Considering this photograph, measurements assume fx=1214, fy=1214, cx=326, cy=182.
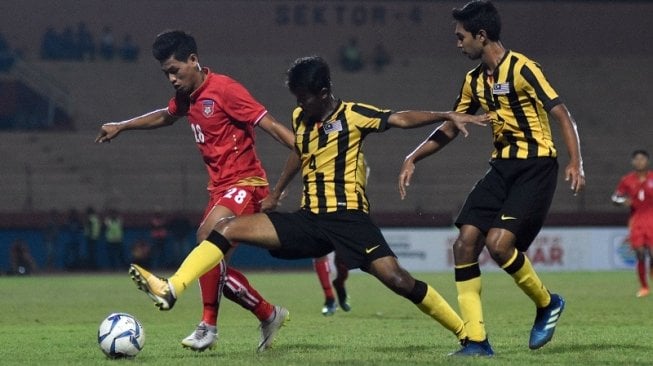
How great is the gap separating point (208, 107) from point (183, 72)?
1.02 ft

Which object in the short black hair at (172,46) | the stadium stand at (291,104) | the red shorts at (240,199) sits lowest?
the stadium stand at (291,104)

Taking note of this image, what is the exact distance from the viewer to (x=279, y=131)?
328 inches

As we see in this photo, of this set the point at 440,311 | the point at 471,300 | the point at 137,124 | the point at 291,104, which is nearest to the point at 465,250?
the point at 471,300

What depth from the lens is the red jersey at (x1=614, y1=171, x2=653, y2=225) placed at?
720 inches

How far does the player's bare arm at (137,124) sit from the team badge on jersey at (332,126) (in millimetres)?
1763

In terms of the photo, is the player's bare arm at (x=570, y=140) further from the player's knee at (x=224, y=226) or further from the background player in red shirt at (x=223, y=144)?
the player's knee at (x=224, y=226)

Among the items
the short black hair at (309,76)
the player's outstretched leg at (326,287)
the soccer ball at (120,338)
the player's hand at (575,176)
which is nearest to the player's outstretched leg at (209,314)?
the soccer ball at (120,338)

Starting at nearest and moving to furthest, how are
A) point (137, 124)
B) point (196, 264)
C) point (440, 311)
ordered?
point (196, 264), point (440, 311), point (137, 124)

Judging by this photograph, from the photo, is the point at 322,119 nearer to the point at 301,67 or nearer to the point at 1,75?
the point at 301,67

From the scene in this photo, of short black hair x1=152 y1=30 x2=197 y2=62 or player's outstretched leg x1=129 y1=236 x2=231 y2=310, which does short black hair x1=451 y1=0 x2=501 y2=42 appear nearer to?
short black hair x1=152 y1=30 x2=197 y2=62

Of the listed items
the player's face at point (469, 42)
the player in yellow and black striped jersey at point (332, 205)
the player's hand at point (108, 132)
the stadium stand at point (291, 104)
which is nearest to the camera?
the player in yellow and black striped jersey at point (332, 205)

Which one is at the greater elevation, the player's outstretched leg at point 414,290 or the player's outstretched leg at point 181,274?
the player's outstretched leg at point 181,274

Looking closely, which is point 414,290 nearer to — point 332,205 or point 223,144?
point 332,205

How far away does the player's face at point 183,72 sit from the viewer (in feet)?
28.6
